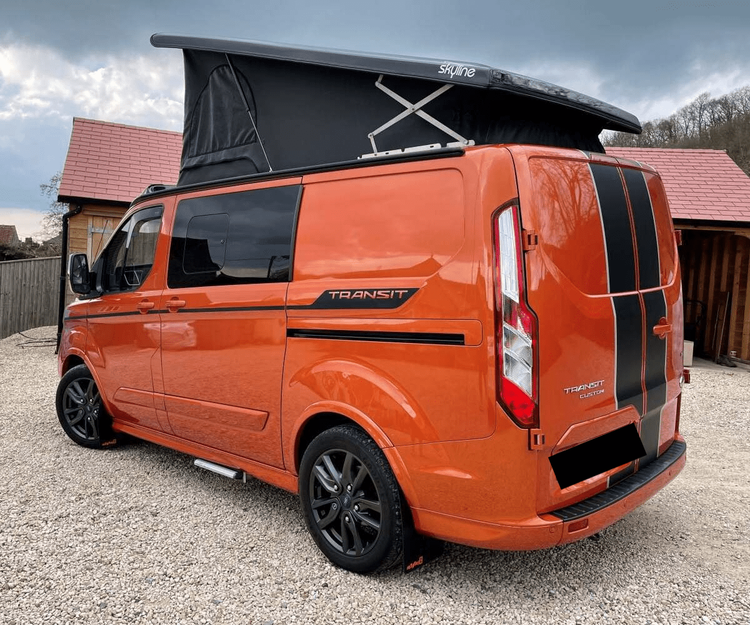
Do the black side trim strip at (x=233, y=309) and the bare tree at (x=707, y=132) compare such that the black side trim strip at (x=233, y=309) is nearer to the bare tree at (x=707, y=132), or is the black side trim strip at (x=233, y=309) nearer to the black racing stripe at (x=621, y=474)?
the black racing stripe at (x=621, y=474)

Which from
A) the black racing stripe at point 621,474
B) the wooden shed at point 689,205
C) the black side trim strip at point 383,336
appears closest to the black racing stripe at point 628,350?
the black racing stripe at point 621,474

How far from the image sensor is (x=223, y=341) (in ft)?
11.9

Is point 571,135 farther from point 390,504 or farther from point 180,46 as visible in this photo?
point 180,46

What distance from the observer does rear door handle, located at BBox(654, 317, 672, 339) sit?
3032 mm

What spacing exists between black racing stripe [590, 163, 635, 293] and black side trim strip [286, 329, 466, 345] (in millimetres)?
814

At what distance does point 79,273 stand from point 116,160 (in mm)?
9915

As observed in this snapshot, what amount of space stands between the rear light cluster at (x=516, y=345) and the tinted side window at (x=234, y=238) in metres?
1.32

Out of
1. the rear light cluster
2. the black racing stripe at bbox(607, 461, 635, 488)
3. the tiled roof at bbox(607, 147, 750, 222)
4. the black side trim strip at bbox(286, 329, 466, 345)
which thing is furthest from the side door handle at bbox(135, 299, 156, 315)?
the tiled roof at bbox(607, 147, 750, 222)

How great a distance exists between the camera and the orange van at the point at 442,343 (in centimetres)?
246

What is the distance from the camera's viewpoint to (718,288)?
40.1 ft

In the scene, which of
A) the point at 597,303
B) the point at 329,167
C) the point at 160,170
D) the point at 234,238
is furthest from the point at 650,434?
the point at 160,170

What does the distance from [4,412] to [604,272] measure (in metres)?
6.61

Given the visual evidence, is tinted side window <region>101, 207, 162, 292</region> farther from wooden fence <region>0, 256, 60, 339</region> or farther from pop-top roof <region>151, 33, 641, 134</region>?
wooden fence <region>0, 256, 60, 339</region>

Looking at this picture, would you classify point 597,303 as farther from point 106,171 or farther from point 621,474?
point 106,171
